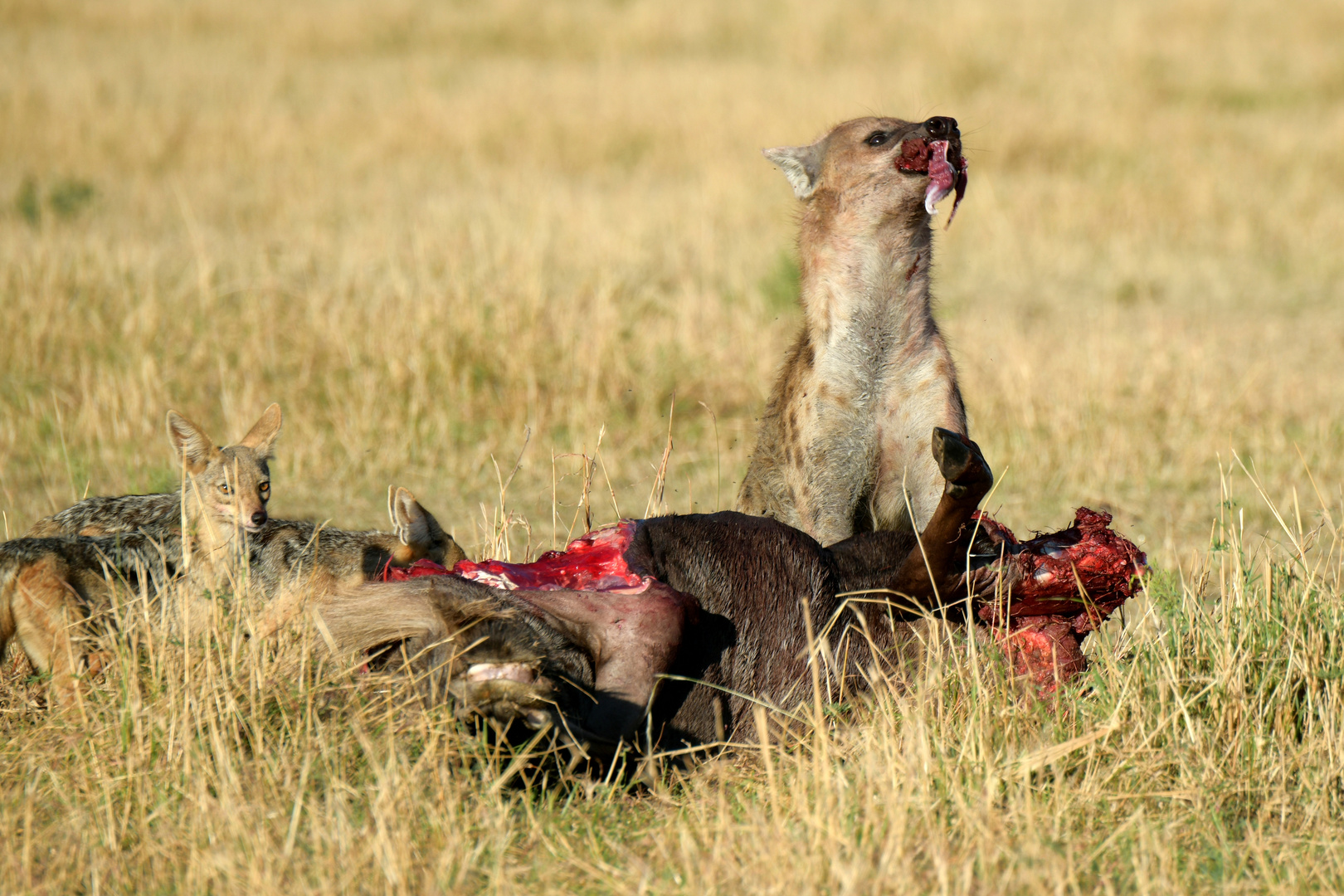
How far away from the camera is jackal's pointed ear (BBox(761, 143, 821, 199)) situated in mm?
5207

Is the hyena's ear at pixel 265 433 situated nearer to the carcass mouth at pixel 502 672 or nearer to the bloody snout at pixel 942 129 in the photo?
the carcass mouth at pixel 502 672

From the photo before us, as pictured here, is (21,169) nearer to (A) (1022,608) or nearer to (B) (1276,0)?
(A) (1022,608)

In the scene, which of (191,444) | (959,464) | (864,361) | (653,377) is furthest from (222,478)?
(653,377)

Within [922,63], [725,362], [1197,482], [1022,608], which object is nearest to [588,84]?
[922,63]

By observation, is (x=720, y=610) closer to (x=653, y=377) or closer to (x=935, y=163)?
(x=935, y=163)

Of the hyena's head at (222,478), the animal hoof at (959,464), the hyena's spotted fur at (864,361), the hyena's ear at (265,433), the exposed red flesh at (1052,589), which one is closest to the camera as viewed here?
the animal hoof at (959,464)

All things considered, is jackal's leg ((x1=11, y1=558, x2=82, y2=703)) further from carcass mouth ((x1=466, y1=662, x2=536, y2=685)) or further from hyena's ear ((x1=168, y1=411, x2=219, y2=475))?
carcass mouth ((x1=466, y1=662, x2=536, y2=685))

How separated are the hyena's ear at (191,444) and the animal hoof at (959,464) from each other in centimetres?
266

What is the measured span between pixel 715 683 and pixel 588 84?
17582 millimetres

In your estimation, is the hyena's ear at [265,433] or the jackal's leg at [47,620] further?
the hyena's ear at [265,433]

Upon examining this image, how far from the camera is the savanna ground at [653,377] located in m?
3.24

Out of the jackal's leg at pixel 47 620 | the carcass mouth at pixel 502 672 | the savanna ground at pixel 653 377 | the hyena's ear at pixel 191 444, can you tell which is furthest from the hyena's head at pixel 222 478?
the carcass mouth at pixel 502 672

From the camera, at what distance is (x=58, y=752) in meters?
3.57

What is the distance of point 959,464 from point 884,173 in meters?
1.61
